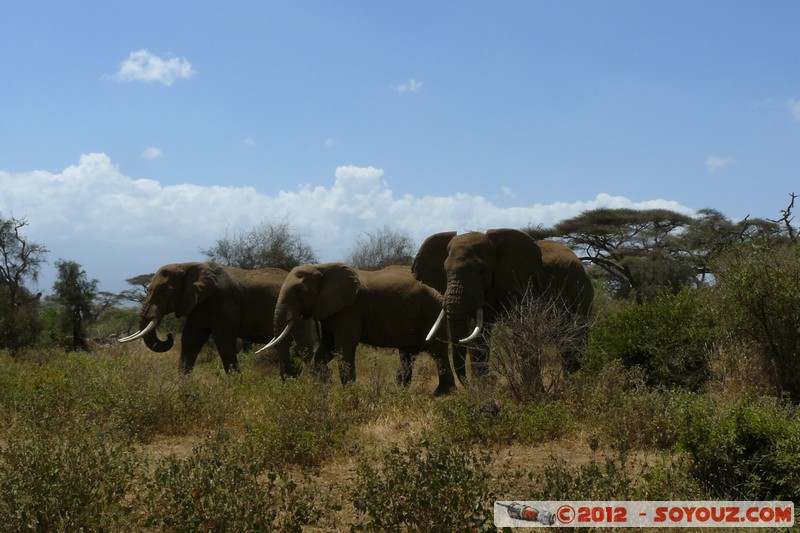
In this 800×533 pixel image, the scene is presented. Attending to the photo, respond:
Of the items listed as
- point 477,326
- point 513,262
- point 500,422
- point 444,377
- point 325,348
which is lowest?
point 444,377

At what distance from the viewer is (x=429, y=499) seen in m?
6.44

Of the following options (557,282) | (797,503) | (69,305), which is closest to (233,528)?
(797,503)

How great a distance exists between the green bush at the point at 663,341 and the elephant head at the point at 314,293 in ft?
13.9

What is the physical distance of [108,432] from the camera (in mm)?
8406

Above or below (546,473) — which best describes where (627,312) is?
above

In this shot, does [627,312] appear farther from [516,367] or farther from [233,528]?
[233,528]

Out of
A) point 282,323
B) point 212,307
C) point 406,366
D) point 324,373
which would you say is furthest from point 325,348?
point 212,307

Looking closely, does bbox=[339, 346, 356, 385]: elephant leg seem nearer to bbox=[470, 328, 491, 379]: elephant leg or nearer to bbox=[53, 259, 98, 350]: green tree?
bbox=[470, 328, 491, 379]: elephant leg

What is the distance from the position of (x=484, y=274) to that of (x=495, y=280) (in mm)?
245

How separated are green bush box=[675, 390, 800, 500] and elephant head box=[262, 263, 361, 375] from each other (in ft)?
26.3

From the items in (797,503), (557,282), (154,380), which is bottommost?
(797,503)

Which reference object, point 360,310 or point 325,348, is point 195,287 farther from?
point 360,310

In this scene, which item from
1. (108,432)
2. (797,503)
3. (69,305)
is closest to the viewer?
(797,503)

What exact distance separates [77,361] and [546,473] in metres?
9.94
